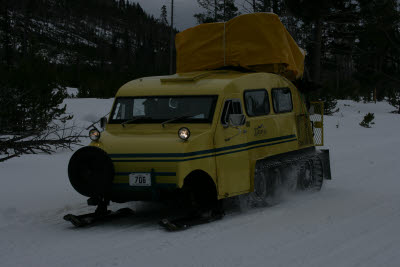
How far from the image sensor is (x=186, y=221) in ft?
26.1

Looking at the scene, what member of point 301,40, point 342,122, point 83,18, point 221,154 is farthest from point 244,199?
point 83,18

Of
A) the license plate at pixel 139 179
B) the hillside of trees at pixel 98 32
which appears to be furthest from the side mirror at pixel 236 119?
the hillside of trees at pixel 98 32

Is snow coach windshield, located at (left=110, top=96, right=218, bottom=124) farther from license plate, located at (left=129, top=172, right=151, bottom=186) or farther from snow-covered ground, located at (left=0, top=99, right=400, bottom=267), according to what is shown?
snow-covered ground, located at (left=0, top=99, right=400, bottom=267)

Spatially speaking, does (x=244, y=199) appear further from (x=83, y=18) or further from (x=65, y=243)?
(x=83, y=18)

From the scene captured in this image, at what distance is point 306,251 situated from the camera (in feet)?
21.2

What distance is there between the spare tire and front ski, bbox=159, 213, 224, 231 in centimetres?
105

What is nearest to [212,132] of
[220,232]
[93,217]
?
[220,232]

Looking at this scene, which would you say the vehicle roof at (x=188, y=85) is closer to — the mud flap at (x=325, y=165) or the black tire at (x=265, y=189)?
the black tire at (x=265, y=189)

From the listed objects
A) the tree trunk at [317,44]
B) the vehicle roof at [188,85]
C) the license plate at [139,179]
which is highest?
the tree trunk at [317,44]

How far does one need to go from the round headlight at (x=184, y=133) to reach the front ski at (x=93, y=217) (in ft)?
6.12

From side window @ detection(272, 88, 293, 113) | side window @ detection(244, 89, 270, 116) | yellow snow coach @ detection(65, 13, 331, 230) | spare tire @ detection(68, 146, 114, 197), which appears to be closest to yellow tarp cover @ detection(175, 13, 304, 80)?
yellow snow coach @ detection(65, 13, 331, 230)

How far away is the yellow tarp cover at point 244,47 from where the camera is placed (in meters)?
11.0

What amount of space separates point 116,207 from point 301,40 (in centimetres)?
2515

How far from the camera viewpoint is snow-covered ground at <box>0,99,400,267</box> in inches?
244
